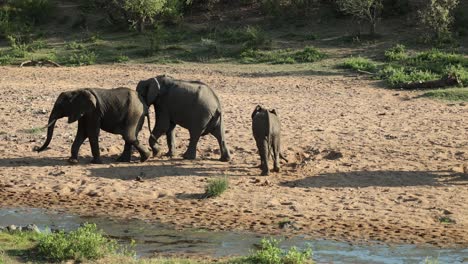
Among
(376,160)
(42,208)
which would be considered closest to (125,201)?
(42,208)

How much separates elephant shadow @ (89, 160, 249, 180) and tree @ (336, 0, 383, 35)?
14457mm

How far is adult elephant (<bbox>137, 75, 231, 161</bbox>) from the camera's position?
13648 millimetres

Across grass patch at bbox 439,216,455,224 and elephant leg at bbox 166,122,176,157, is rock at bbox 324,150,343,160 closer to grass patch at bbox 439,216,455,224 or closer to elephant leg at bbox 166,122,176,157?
elephant leg at bbox 166,122,176,157

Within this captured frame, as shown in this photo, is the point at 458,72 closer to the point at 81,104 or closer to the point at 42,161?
the point at 81,104

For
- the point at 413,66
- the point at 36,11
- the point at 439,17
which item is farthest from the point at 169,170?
the point at 36,11

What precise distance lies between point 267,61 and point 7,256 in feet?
56.7

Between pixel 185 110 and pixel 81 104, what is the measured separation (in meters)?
1.58

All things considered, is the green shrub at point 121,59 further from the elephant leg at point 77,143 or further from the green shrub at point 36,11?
the elephant leg at point 77,143

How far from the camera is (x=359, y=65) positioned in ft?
75.3

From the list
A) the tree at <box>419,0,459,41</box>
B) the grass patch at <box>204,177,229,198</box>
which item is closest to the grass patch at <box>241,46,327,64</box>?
the tree at <box>419,0,459,41</box>

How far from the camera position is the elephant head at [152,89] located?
1385 cm

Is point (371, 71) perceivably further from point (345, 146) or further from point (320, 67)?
point (345, 146)

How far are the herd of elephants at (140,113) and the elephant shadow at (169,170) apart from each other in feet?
1.05

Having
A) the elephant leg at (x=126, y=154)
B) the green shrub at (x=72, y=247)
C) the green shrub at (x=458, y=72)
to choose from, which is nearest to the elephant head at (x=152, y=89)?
the elephant leg at (x=126, y=154)
